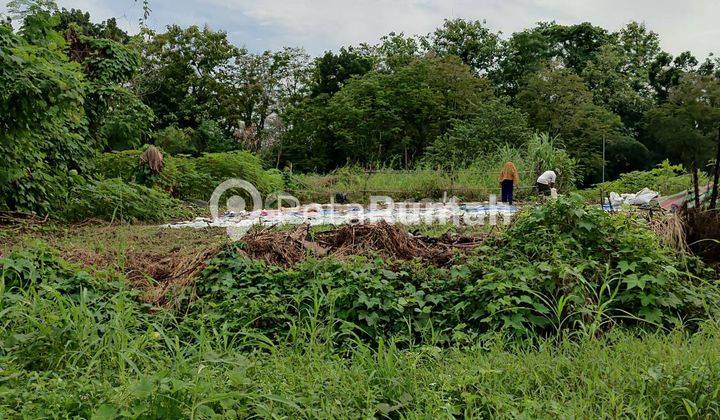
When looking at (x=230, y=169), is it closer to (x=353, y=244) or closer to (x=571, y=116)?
(x=353, y=244)

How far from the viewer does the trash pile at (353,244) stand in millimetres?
4195

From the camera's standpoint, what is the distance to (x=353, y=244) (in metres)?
4.48

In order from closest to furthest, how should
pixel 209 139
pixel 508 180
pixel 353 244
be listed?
pixel 353 244, pixel 508 180, pixel 209 139

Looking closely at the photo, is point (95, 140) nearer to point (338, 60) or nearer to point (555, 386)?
point (555, 386)

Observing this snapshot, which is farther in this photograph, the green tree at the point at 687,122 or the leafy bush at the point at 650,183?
the green tree at the point at 687,122

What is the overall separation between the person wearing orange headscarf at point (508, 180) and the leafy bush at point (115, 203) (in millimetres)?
5665

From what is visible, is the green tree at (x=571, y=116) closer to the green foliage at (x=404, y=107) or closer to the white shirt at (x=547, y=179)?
the green foliage at (x=404, y=107)

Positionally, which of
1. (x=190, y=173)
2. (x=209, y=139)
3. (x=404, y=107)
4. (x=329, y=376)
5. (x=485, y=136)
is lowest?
(x=329, y=376)

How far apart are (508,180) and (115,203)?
6.50m

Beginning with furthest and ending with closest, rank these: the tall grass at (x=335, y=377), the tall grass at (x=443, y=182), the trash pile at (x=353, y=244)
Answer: the tall grass at (x=443, y=182) → the trash pile at (x=353, y=244) → the tall grass at (x=335, y=377)

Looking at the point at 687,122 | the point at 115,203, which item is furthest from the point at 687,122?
the point at 115,203

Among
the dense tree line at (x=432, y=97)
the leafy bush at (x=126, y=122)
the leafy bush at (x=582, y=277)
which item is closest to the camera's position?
the leafy bush at (x=582, y=277)

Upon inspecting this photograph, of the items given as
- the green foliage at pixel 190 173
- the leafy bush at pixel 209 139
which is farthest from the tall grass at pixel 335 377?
the leafy bush at pixel 209 139

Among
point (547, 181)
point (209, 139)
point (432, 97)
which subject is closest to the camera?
point (547, 181)
